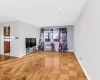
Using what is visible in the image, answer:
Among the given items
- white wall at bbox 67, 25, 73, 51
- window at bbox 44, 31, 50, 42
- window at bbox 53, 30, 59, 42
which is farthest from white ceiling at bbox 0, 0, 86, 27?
window at bbox 44, 31, 50, 42

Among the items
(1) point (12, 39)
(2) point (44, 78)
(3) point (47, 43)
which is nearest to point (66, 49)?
(3) point (47, 43)

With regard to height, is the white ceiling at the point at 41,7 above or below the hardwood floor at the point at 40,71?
above

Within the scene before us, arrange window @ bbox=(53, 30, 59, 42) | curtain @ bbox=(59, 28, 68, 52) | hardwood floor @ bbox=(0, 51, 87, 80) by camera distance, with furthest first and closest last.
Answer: window @ bbox=(53, 30, 59, 42), curtain @ bbox=(59, 28, 68, 52), hardwood floor @ bbox=(0, 51, 87, 80)

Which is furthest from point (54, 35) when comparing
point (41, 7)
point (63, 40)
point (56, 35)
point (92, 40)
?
point (92, 40)

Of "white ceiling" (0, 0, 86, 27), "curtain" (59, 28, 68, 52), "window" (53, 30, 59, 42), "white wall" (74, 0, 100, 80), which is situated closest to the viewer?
"white wall" (74, 0, 100, 80)

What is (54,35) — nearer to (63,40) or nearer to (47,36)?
(47,36)

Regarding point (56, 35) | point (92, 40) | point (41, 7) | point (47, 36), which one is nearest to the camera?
point (92, 40)

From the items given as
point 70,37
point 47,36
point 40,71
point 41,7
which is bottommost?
point 40,71

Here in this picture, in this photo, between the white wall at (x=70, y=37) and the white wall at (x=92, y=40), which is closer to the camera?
the white wall at (x=92, y=40)

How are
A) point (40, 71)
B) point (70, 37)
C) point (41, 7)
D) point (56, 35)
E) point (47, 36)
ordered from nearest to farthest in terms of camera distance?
point (40, 71), point (41, 7), point (70, 37), point (56, 35), point (47, 36)

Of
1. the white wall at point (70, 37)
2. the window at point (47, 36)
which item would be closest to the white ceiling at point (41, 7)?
the white wall at point (70, 37)

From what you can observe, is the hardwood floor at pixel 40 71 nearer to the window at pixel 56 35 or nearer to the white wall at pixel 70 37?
the white wall at pixel 70 37

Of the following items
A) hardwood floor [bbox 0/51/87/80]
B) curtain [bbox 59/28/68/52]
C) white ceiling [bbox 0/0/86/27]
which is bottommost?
hardwood floor [bbox 0/51/87/80]

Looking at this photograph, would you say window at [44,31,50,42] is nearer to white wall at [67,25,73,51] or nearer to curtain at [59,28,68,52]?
curtain at [59,28,68,52]
